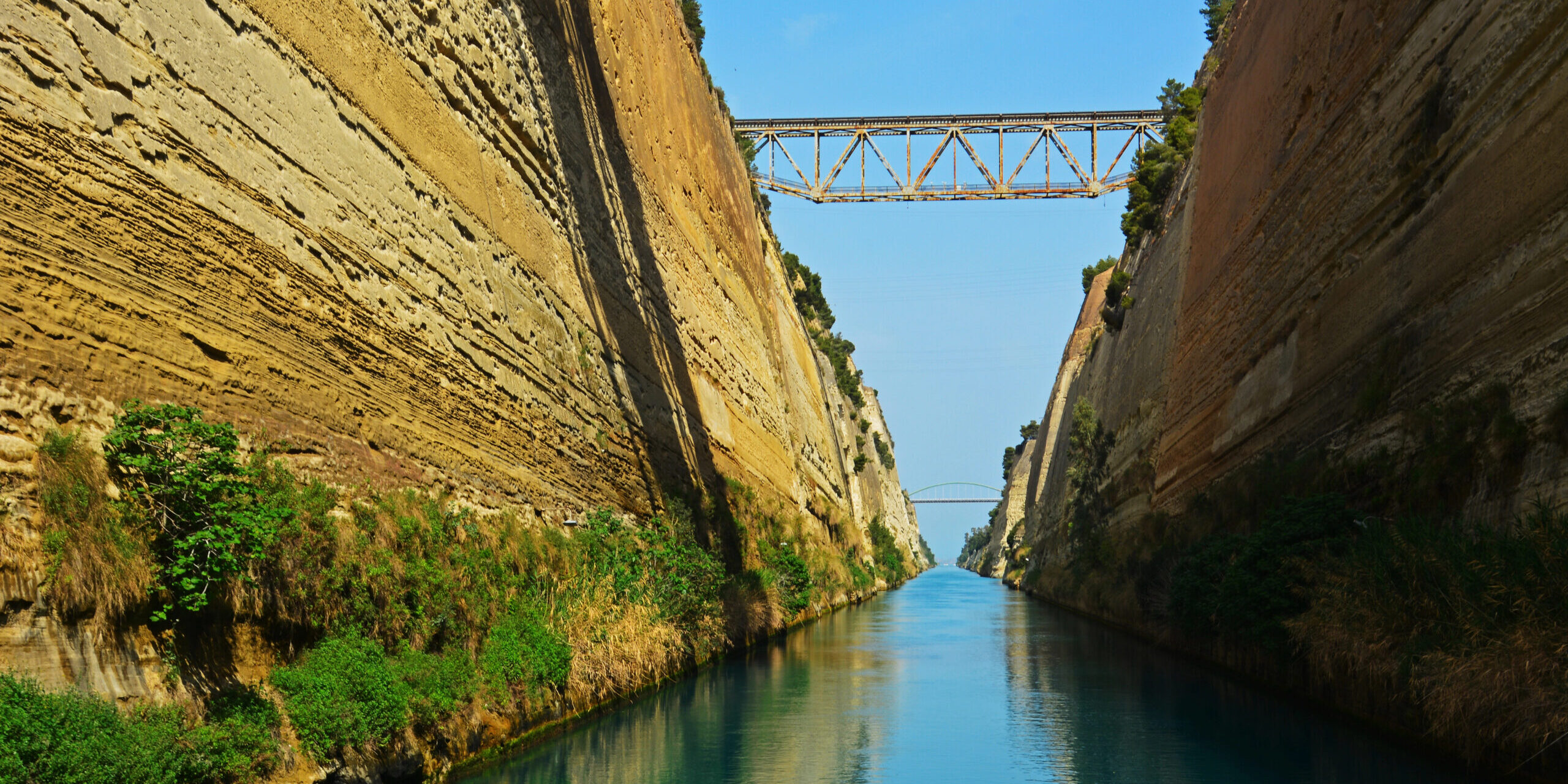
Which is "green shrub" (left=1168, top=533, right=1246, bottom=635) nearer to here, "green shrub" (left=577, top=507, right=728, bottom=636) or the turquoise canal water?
the turquoise canal water

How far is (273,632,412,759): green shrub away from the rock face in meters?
1.24

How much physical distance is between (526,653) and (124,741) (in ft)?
17.5

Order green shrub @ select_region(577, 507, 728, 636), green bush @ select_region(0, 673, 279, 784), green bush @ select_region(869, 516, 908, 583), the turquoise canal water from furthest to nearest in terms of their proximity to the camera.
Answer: green bush @ select_region(869, 516, 908, 583) < green shrub @ select_region(577, 507, 728, 636) < the turquoise canal water < green bush @ select_region(0, 673, 279, 784)

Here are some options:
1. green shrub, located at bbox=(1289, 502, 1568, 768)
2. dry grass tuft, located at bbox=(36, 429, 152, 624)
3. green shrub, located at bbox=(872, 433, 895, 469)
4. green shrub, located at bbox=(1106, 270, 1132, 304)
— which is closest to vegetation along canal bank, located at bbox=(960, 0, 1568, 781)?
green shrub, located at bbox=(1289, 502, 1568, 768)

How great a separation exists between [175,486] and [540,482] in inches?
329

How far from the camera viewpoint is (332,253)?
11422 millimetres

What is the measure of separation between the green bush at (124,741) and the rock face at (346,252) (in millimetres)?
338

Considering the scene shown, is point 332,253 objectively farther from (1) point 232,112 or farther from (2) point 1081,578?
(2) point 1081,578

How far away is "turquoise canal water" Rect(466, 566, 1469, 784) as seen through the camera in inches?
411

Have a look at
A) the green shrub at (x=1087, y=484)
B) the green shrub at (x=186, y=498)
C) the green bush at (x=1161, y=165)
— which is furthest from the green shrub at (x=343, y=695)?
the green bush at (x=1161, y=165)

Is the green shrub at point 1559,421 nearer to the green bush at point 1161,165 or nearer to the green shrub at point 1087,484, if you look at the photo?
the green shrub at point 1087,484

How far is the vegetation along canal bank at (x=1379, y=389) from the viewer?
10148mm

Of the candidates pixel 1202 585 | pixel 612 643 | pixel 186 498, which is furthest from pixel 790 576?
pixel 186 498

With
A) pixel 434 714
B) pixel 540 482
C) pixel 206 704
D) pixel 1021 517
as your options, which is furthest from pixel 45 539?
pixel 1021 517
